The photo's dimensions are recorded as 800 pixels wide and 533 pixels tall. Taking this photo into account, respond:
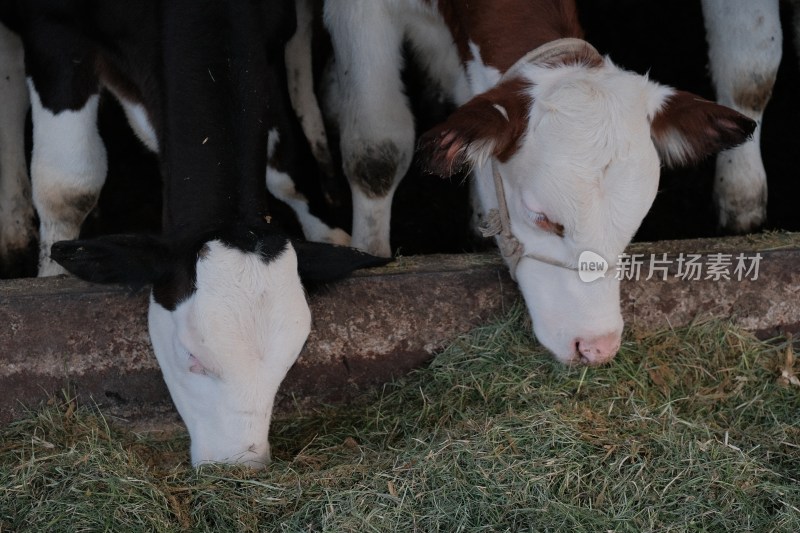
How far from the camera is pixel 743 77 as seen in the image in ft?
15.5

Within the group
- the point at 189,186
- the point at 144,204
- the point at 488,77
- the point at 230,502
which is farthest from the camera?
the point at 144,204

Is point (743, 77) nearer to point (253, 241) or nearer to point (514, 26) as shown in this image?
point (514, 26)

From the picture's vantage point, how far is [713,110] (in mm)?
3533

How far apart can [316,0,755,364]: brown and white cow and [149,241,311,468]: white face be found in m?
0.64

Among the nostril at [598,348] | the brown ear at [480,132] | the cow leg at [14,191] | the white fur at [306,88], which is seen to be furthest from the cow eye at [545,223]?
the cow leg at [14,191]

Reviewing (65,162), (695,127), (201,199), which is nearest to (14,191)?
(65,162)

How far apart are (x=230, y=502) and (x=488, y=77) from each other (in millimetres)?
1734

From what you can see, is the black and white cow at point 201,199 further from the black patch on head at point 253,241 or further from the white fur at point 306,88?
the white fur at point 306,88

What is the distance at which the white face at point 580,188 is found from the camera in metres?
3.31

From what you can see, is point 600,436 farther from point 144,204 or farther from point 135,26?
point 144,204

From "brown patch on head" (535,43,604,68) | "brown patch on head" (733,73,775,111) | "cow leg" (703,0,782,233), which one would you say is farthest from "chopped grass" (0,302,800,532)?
"brown patch on head" (733,73,775,111)

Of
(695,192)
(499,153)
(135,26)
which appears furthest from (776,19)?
(135,26)

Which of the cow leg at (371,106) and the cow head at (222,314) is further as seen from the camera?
the cow leg at (371,106)

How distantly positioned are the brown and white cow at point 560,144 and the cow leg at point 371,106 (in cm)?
43
